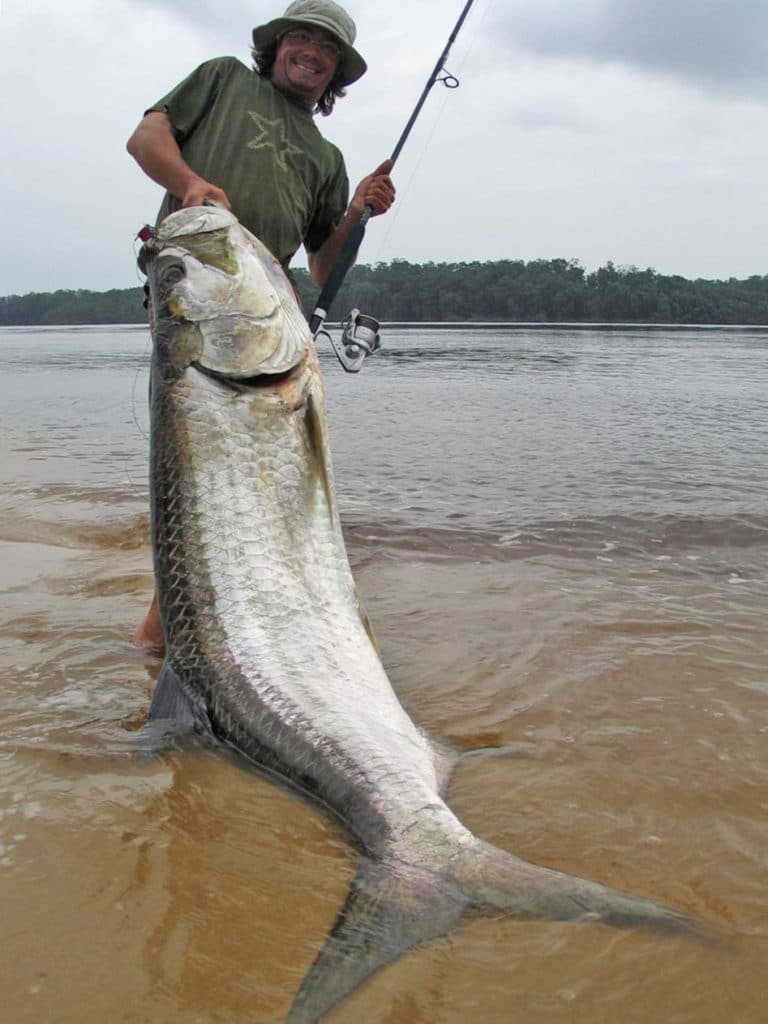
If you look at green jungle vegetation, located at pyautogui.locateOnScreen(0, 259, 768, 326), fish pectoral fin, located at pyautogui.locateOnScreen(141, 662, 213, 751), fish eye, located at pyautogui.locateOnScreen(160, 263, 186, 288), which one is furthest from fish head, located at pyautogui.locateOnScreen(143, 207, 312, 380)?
green jungle vegetation, located at pyautogui.locateOnScreen(0, 259, 768, 326)

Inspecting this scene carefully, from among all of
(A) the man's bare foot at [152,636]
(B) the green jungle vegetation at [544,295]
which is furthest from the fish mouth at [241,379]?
(B) the green jungle vegetation at [544,295]

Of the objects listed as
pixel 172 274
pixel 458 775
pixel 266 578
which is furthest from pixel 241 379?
pixel 458 775

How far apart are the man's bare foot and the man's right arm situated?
67.9 inches

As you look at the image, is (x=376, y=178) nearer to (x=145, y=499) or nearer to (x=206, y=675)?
(x=206, y=675)

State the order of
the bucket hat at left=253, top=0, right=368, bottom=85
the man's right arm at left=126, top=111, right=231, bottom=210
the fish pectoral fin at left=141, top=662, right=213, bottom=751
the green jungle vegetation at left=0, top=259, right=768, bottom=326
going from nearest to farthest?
the fish pectoral fin at left=141, top=662, right=213, bottom=751 → the man's right arm at left=126, top=111, right=231, bottom=210 → the bucket hat at left=253, top=0, right=368, bottom=85 → the green jungle vegetation at left=0, top=259, right=768, bottom=326

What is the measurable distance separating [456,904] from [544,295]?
95236 mm

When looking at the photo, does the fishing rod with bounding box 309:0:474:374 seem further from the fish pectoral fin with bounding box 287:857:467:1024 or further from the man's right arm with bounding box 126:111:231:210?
the fish pectoral fin with bounding box 287:857:467:1024

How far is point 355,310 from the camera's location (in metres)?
5.01

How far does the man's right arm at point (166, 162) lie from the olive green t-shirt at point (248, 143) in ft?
0.33

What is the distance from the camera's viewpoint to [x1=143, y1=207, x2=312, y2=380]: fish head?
305 cm

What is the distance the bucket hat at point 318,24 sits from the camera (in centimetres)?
372

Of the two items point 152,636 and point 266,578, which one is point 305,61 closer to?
point 266,578

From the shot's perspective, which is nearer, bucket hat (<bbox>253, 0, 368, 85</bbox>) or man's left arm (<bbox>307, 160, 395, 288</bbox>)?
bucket hat (<bbox>253, 0, 368, 85</bbox>)

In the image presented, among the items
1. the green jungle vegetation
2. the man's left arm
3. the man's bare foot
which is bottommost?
the man's bare foot
